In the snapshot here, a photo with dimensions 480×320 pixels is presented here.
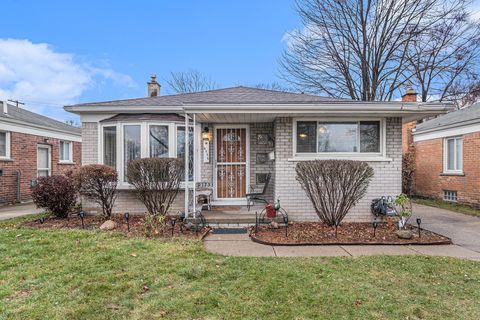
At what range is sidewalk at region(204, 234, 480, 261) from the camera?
464 centimetres

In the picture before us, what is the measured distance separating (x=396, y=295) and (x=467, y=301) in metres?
0.68

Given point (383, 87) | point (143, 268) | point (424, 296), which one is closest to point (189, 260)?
point (143, 268)

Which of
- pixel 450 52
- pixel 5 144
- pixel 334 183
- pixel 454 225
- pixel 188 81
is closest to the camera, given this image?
pixel 334 183

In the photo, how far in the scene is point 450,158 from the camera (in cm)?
1143

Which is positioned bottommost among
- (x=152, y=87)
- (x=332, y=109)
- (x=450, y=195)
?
(x=450, y=195)

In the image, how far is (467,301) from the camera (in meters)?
3.03

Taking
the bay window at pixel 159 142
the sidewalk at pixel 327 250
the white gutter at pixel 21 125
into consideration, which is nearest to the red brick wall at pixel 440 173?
the sidewalk at pixel 327 250

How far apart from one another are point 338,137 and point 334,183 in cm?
150

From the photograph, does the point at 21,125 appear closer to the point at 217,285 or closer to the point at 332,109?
the point at 332,109

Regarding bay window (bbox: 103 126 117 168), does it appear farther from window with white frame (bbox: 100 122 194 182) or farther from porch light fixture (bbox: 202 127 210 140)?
porch light fixture (bbox: 202 127 210 140)

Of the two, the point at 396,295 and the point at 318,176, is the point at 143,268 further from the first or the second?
the point at 318,176

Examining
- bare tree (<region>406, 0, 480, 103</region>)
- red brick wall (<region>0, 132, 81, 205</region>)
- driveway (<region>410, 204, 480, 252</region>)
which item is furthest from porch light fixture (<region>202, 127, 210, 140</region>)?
bare tree (<region>406, 0, 480, 103</region>)

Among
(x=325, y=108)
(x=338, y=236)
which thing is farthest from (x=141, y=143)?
(x=338, y=236)

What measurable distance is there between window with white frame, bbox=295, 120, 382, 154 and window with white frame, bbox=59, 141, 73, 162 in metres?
12.5
